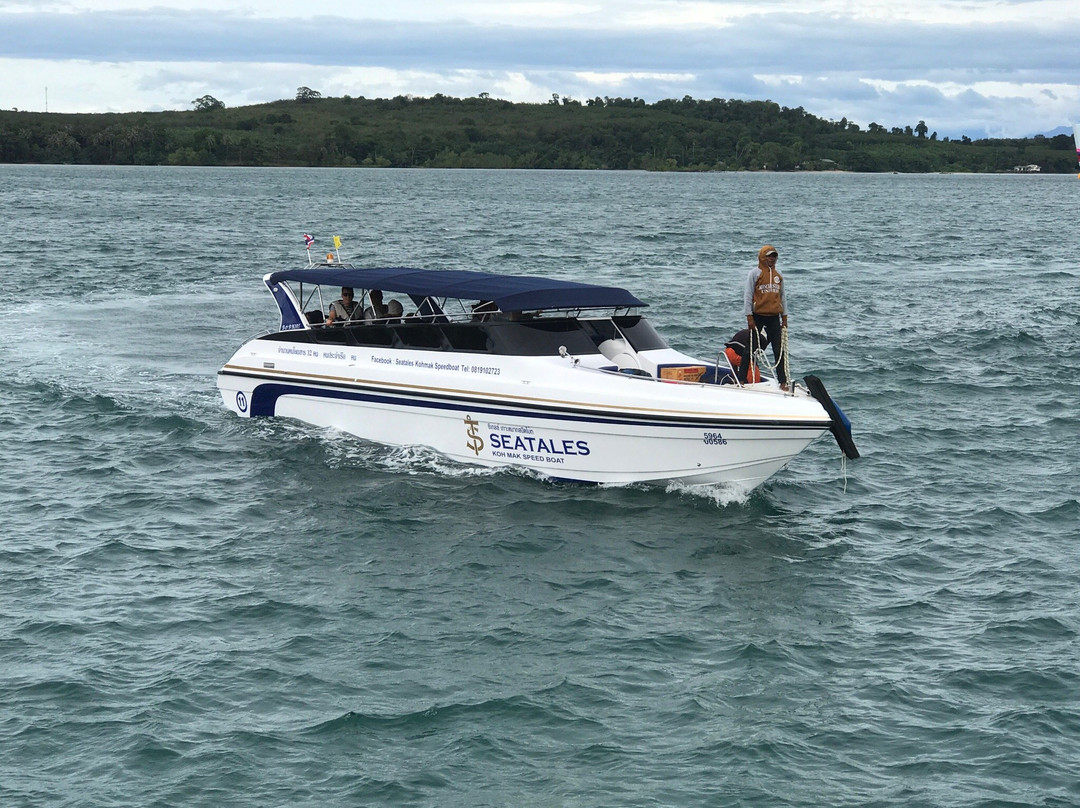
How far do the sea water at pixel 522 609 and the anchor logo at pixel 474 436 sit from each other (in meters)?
0.38

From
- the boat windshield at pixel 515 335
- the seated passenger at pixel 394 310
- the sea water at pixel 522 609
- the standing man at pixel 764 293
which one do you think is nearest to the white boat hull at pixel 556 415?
the boat windshield at pixel 515 335

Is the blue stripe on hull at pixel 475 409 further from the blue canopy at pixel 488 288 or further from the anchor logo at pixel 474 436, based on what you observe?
the blue canopy at pixel 488 288

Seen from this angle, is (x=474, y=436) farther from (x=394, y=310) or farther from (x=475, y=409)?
(x=394, y=310)

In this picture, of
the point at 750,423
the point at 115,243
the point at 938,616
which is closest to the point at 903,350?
the point at 750,423

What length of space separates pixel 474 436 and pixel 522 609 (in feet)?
15.5

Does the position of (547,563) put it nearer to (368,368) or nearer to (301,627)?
(301,627)

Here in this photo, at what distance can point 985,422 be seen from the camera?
20.3 m

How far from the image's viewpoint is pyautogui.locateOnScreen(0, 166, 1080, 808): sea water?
9.37m

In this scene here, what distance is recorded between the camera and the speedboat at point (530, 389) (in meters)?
15.0

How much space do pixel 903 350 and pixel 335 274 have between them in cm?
1343

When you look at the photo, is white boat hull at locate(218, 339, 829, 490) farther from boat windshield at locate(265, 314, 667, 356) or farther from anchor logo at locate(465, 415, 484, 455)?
boat windshield at locate(265, 314, 667, 356)

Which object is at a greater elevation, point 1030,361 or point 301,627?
point 1030,361

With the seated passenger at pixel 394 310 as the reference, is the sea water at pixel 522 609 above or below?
below

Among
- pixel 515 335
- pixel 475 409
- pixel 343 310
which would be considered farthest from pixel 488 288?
pixel 343 310
